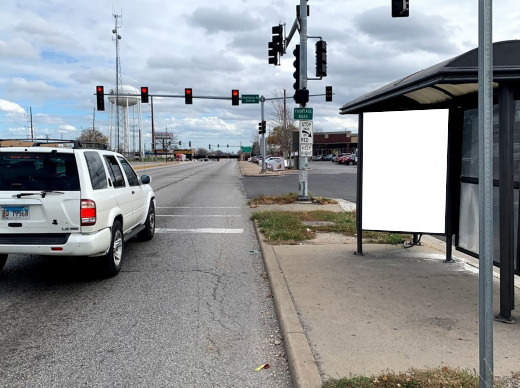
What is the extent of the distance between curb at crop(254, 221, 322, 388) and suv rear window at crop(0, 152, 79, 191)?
281 cm

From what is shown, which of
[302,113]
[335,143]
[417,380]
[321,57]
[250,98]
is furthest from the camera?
[335,143]

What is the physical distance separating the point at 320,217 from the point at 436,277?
560 centimetres

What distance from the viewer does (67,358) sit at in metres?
4.13

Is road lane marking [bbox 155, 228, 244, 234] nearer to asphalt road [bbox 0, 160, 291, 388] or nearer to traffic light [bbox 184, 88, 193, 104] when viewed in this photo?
asphalt road [bbox 0, 160, 291, 388]

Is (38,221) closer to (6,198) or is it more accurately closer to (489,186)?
(6,198)

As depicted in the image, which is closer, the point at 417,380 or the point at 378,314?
the point at 417,380

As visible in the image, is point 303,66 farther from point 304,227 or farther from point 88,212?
point 88,212

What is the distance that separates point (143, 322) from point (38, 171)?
2488 mm

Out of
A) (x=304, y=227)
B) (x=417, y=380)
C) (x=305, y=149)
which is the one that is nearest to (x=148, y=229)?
(x=304, y=227)

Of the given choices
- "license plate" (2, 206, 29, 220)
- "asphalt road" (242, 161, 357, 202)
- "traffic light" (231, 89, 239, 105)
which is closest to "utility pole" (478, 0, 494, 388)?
"license plate" (2, 206, 29, 220)

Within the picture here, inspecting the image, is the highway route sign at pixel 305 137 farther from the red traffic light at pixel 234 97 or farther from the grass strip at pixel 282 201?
the red traffic light at pixel 234 97

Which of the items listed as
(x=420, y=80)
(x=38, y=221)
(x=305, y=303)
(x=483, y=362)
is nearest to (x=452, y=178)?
(x=420, y=80)

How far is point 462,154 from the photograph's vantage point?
6020 millimetres

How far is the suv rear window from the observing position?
593 cm
